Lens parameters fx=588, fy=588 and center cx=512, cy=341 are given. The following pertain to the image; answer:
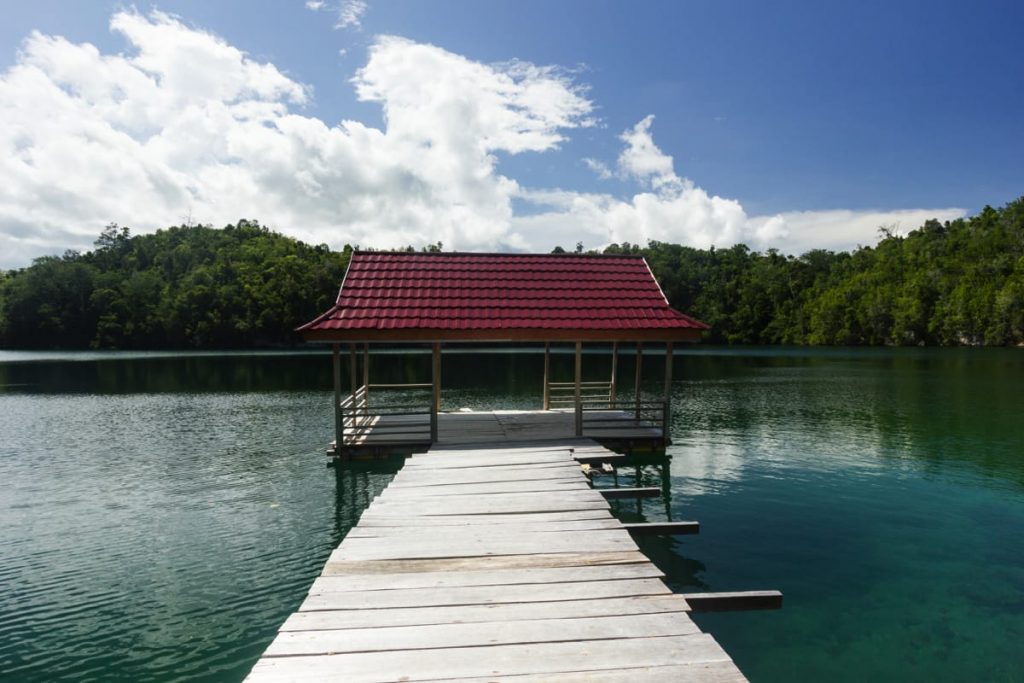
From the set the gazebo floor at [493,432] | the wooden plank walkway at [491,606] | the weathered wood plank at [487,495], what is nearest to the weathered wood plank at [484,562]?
the wooden plank walkway at [491,606]

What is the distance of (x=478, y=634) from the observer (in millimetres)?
4188

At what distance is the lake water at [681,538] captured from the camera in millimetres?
6168

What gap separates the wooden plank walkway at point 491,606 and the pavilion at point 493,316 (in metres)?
5.27

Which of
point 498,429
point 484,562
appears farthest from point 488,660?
point 498,429

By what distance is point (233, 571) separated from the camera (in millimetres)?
8039

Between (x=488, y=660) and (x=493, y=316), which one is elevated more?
(x=493, y=316)

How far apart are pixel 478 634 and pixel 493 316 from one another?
8.94 m

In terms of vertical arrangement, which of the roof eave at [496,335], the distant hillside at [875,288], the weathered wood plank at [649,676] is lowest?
the weathered wood plank at [649,676]

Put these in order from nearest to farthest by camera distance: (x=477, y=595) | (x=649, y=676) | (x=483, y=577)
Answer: (x=649, y=676) < (x=477, y=595) < (x=483, y=577)

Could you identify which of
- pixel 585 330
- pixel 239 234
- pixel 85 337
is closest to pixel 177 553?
pixel 585 330

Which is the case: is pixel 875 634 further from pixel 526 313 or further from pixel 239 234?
pixel 239 234

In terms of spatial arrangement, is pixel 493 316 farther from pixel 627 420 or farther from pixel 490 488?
pixel 490 488

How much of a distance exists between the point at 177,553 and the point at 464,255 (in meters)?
9.03

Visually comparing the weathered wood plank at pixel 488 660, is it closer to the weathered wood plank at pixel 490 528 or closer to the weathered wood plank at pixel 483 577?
the weathered wood plank at pixel 483 577
